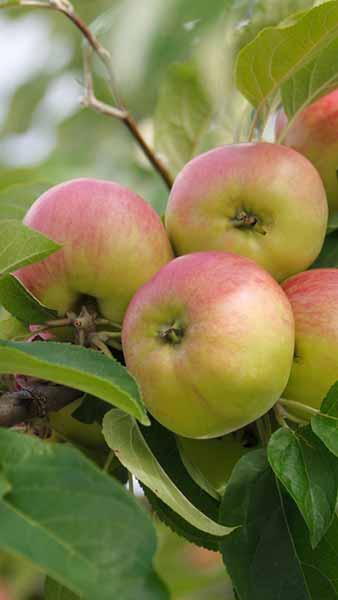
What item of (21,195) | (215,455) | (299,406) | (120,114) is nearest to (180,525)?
(215,455)

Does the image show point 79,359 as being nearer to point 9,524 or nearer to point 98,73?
point 9,524

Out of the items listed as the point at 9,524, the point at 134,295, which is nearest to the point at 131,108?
the point at 134,295

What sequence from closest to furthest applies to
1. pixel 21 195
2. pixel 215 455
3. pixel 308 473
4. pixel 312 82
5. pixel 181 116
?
pixel 308 473 → pixel 215 455 → pixel 312 82 → pixel 21 195 → pixel 181 116

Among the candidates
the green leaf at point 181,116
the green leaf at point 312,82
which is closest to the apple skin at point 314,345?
the green leaf at point 312,82

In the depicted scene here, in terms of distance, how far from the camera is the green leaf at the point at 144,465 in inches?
36.9

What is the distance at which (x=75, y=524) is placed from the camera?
71 centimetres

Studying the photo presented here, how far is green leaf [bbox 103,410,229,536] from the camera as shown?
3.07ft

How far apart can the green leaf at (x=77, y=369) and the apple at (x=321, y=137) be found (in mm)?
600

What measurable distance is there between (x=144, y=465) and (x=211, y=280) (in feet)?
0.72

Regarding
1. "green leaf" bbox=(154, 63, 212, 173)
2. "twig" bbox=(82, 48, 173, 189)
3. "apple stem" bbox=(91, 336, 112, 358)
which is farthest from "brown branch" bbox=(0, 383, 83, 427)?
"green leaf" bbox=(154, 63, 212, 173)

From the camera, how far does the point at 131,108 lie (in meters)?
2.19

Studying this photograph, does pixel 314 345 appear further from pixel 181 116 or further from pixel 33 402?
pixel 181 116

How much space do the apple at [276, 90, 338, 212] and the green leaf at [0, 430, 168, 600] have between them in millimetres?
703

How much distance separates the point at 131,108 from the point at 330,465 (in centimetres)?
141
